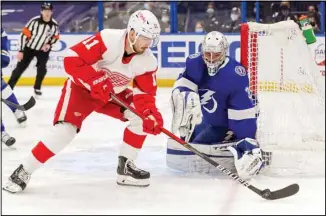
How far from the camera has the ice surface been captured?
2.55 metres

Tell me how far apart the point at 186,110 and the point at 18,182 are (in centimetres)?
77

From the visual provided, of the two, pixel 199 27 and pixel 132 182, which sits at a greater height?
pixel 199 27

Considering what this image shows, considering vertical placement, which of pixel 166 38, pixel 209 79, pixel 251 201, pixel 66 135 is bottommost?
pixel 251 201

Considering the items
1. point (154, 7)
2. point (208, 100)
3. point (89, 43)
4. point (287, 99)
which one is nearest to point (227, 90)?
point (208, 100)

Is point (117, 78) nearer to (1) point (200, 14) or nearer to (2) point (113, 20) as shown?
(1) point (200, 14)

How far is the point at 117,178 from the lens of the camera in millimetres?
2980

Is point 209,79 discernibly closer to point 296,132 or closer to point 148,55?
point 148,55

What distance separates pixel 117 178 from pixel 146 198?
1.00 feet

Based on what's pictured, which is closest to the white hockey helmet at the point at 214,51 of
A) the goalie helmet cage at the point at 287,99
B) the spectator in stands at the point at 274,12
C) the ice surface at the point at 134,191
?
the goalie helmet cage at the point at 287,99

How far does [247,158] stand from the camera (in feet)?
9.70

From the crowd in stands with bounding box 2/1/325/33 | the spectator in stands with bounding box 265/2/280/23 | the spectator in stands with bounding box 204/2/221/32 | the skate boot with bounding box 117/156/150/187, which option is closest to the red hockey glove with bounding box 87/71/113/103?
the skate boot with bounding box 117/156/150/187

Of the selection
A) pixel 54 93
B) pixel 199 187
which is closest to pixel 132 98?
pixel 199 187

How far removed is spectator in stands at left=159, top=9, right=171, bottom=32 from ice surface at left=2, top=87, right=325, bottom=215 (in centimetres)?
375

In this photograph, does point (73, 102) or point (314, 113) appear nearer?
point (73, 102)
